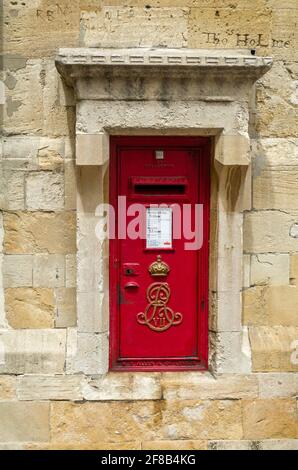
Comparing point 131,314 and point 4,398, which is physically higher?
point 131,314

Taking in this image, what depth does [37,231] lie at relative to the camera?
3.83 metres

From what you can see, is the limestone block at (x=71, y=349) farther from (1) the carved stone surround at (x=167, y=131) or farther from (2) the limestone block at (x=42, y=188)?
(2) the limestone block at (x=42, y=188)

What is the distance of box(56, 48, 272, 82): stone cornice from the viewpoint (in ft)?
11.3

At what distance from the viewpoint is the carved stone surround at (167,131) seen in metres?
3.51

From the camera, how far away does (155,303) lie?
3941 mm

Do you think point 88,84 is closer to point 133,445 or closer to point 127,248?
point 127,248

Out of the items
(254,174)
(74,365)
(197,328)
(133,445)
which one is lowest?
(133,445)

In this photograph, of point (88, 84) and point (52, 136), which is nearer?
point (88, 84)

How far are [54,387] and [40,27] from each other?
269cm

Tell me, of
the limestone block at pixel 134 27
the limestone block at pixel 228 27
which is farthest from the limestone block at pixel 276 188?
the limestone block at pixel 134 27

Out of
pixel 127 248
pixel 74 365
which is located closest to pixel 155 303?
pixel 127 248

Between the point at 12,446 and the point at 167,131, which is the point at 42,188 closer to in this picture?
the point at 167,131

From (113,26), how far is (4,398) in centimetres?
291

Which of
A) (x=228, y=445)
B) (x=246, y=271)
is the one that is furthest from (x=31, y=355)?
(x=246, y=271)
